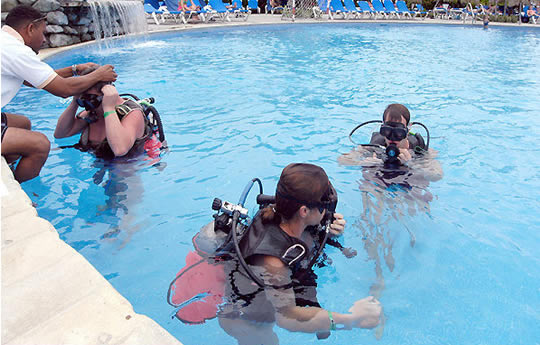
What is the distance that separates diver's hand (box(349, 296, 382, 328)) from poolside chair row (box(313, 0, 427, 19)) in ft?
76.0

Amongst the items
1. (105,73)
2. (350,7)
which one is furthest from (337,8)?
(105,73)

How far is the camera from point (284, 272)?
6.61ft

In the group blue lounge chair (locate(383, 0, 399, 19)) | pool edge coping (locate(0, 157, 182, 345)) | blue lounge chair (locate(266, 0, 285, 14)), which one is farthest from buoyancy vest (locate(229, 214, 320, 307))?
blue lounge chair (locate(266, 0, 285, 14))

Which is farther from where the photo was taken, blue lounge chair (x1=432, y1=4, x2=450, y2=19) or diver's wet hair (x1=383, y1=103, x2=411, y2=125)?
blue lounge chair (x1=432, y1=4, x2=450, y2=19)

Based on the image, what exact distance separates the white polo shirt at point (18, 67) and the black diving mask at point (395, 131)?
303cm

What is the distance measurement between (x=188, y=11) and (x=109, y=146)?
58.1 feet

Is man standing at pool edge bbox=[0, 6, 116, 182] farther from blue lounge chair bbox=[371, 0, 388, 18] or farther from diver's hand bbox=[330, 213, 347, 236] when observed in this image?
blue lounge chair bbox=[371, 0, 388, 18]

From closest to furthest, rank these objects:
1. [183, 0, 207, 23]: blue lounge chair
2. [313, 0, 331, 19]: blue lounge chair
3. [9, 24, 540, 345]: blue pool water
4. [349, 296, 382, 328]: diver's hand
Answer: [349, 296, 382, 328]: diver's hand
[9, 24, 540, 345]: blue pool water
[183, 0, 207, 23]: blue lounge chair
[313, 0, 331, 19]: blue lounge chair

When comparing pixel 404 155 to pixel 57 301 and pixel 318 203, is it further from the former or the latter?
pixel 57 301

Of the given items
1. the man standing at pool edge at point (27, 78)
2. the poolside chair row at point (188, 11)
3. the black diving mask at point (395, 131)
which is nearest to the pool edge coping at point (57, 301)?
the man standing at pool edge at point (27, 78)

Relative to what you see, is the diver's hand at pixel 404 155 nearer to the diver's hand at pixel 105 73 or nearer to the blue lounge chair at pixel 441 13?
the diver's hand at pixel 105 73

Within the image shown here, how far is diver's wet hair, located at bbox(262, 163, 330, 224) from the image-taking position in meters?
1.97

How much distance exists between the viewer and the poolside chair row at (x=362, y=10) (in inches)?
920

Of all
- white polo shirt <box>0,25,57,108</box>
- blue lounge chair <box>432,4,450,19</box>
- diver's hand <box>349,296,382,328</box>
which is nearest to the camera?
diver's hand <box>349,296,382,328</box>
